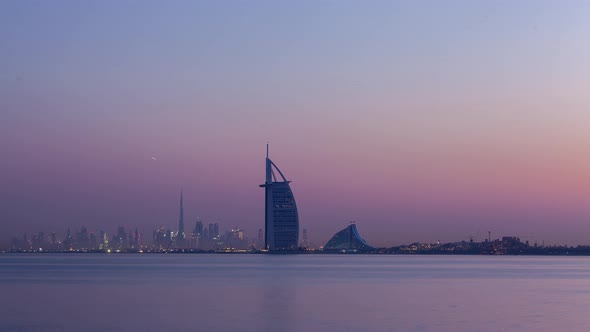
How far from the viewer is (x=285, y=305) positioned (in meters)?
53.8

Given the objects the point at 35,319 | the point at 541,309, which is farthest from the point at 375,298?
the point at 35,319

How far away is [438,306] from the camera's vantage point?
5266 cm

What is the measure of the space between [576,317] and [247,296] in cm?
2371

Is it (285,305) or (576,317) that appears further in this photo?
(285,305)

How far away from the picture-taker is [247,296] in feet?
200

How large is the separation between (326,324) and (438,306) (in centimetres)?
1263

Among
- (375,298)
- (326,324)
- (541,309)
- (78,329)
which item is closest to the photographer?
(78,329)

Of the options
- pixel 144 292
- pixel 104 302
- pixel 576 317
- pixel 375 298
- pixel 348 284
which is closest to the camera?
pixel 576 317

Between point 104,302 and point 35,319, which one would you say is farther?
point 104,302

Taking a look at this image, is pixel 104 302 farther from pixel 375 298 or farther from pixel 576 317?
pixel 576 317

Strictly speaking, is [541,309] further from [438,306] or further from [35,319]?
[35,319]

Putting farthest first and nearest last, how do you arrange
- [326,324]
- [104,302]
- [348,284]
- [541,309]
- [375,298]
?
[348,284] < [375,298] < [104,302] < [541,309] < [326,324]

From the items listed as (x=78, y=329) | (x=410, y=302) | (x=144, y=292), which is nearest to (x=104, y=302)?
(x=144, y=292)

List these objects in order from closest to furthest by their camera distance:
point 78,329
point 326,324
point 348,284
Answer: point 78,329 → point 326,324 → point 348,284
